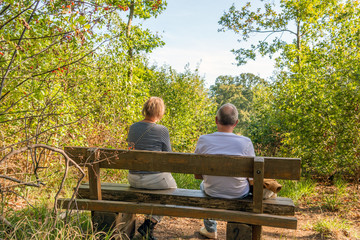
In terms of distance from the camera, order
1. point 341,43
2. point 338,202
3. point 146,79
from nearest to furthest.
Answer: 1. point 338,202
2. point 341,43
3. point 146,79

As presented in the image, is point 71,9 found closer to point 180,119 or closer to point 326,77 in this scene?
point 326,77

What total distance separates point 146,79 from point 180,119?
2.52m

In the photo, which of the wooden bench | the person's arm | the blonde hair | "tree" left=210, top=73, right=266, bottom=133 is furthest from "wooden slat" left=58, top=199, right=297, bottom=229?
"tree" left=210, top=73, right=266, bottom=133

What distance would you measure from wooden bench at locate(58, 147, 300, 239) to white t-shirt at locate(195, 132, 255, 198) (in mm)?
106

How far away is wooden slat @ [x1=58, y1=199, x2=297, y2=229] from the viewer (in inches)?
110

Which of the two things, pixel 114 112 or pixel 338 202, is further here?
pixel 114 112

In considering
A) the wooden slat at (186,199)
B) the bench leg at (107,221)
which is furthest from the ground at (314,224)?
the wooden slat at (186,199)

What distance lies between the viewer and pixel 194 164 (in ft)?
9.39

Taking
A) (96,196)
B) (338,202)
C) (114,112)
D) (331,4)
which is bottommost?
(338,202)

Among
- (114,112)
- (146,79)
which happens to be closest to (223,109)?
(114,112)

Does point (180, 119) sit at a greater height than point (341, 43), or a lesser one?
lesser

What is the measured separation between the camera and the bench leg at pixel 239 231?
114 inches

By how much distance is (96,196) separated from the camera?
10.5 ft

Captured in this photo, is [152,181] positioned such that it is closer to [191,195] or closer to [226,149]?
[191,195]
